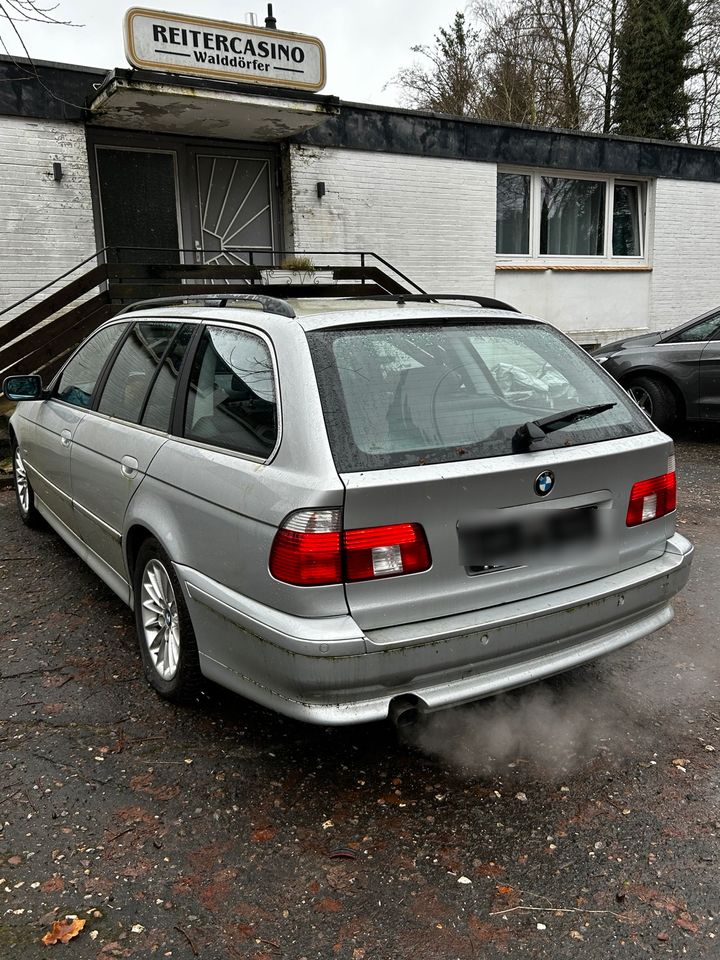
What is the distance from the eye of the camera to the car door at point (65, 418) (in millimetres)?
4285

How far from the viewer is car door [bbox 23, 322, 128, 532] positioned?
169 inches

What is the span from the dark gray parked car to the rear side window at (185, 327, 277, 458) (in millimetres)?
6709

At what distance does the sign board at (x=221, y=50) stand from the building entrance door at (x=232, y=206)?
6.07ft

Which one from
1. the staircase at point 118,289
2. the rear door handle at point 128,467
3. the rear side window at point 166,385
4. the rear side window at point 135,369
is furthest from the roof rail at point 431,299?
the staircase at point 118,289

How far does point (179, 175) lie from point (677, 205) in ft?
32.1

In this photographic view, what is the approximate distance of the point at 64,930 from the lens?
2.15 m

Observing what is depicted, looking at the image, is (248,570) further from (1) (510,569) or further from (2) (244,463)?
(1) (510,569)

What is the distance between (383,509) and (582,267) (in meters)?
13.4

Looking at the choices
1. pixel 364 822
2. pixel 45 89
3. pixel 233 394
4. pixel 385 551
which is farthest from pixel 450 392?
pixel 45 89

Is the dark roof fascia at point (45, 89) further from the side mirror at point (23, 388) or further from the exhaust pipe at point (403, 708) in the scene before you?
the exhaust pipe at point (403, 708)

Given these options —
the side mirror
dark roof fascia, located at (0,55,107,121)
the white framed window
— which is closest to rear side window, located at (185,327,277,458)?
the side mirror

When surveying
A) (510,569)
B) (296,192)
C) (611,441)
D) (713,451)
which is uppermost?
(296,192)

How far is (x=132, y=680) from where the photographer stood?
3588 mm

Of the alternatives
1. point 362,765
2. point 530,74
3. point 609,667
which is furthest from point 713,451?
point 530,74
